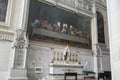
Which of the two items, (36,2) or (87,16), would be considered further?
(87,16)

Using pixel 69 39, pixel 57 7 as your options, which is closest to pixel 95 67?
pixel 69 39

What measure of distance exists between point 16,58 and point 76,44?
4.35 metres

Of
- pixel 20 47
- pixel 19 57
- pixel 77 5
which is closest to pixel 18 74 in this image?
pixel 19 57

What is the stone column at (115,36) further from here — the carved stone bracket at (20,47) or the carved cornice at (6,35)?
the carved cornice at (6,35)

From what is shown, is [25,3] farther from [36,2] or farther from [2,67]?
[2,67]

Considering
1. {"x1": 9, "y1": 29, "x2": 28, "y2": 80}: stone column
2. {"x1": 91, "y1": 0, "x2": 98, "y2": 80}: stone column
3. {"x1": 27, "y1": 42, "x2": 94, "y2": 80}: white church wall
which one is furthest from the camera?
{"x1": 91, "y1": 0, "x2": 98, "y2": 80}: stone column

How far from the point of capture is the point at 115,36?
6.13ft

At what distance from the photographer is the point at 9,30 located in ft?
21.2

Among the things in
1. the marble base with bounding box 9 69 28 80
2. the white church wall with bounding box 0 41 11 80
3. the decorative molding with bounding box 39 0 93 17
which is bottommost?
the marble base with bounding box 9 69 28 80

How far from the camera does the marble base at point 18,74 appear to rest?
5798 mm

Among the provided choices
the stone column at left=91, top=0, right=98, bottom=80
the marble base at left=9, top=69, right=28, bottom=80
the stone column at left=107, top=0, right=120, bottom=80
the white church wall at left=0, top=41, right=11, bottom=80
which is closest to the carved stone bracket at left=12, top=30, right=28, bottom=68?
the marble base at left=9, top=69, right=28, bottom=80

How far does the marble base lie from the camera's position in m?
5.80

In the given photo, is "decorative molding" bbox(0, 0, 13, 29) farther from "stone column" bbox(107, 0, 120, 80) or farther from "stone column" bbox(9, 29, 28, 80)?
"stone column" bbox(107, 0, 120, 80)

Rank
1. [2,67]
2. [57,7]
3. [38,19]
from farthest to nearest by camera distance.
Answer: [57,7]
[38,19]
[2,67]
